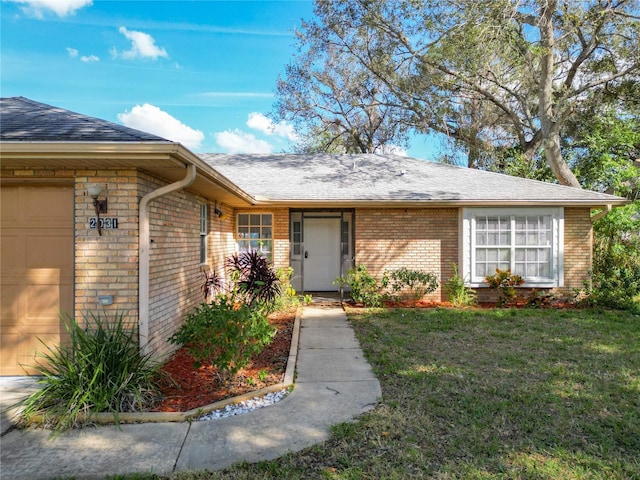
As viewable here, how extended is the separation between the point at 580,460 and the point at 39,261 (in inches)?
231

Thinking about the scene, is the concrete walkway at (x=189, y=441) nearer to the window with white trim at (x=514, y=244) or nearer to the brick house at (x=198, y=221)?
the brick house at (x=198, y=221)

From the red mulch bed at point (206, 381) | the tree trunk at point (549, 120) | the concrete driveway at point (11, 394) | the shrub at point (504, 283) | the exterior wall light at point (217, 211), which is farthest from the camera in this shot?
the tree trunk at point (549, 120)

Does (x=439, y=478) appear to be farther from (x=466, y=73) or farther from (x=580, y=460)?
(x=466, y=73)

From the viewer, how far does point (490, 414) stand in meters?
3.70

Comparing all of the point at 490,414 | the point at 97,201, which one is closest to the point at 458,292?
the point at 490,414

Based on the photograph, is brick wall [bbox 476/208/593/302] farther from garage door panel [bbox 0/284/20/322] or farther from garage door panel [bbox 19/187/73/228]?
garage door panel [bbox 0/284/20/322]

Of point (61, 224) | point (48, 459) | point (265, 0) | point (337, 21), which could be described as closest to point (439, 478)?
point (48, 459)

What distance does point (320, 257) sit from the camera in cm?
1170

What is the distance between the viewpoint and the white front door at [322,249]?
38.2 feet

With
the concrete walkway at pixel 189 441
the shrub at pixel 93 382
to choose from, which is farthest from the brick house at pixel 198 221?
the concrete walkway at pixel 189 441

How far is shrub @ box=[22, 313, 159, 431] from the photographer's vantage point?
11.8ft

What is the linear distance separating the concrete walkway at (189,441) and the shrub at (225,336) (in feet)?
2.18

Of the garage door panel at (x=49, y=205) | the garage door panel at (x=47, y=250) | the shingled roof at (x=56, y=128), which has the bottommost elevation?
the garage door panel at (x=47, y=250)

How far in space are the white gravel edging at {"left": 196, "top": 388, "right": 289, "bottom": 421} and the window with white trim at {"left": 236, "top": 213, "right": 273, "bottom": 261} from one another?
19.8 feet
